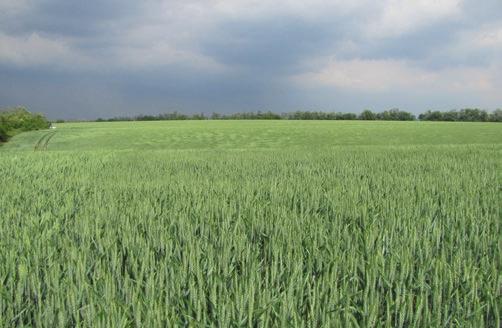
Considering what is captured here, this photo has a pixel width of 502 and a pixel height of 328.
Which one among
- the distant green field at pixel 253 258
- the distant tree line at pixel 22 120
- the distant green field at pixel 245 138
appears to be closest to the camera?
the distant green field at pixel 253 258

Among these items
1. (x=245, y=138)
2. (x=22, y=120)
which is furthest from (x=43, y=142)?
(x=22, y=120)

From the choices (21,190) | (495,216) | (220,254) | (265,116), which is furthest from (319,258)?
(265,116)

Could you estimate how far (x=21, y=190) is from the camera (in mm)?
6102

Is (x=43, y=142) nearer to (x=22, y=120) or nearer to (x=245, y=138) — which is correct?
(x=245, y=138)

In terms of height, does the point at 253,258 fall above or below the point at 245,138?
above

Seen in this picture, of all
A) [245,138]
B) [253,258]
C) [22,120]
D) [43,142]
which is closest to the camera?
[253,258]

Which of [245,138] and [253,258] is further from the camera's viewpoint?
[245,138]

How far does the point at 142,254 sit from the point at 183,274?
0.51m

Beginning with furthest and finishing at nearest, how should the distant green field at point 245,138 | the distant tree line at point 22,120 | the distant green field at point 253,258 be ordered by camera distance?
the distant tree line at point 22,120, the distant green field at point 245,138, the distant green field at point 253,258

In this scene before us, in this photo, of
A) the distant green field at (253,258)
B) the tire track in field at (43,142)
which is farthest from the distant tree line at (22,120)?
the distant green field at (253,258)

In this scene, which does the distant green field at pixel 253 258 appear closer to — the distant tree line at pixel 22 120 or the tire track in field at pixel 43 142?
the tire track in field at pixel 43 142

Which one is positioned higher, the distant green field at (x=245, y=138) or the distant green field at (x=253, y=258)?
the distant green field at (x=253, y=258)

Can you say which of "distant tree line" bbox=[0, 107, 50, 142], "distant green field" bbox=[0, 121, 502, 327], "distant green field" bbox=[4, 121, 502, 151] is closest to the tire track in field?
"distant green field" bbox=[4, 121, 502, 151]

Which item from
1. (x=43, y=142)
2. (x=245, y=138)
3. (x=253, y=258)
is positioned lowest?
(x=43, y=142)
